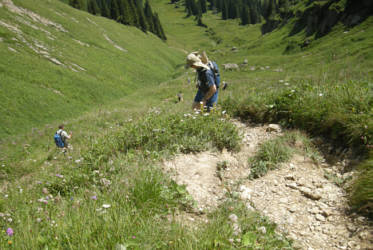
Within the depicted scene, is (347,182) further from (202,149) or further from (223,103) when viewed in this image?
(223,103)

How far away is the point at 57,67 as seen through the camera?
2802cm

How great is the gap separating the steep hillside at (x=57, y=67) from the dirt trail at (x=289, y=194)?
59.3ft

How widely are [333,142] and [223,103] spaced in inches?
128

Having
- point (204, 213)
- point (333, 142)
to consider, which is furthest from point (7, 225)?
point (333, 142)

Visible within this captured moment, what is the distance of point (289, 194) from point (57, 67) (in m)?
31.9

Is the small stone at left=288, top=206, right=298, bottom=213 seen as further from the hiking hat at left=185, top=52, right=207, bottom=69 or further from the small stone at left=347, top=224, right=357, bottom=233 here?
the hiking hat at left=185, top=52, right=207, bottom=69

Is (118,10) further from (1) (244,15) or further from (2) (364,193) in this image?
(2) (364,193)

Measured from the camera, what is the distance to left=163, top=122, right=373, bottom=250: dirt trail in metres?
2.45

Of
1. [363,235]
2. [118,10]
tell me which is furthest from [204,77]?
[118,10]

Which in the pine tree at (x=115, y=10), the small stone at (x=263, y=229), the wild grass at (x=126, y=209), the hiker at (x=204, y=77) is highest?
the pine tree at (x=115, y=10)

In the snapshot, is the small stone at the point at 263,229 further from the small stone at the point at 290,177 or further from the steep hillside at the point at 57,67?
the steep hillside at the point at 57,67

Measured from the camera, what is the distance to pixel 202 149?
433cm

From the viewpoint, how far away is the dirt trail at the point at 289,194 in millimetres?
2445

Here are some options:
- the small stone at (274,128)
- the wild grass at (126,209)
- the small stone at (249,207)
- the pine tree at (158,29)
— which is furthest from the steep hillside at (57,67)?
the pine tree at (158,29)
